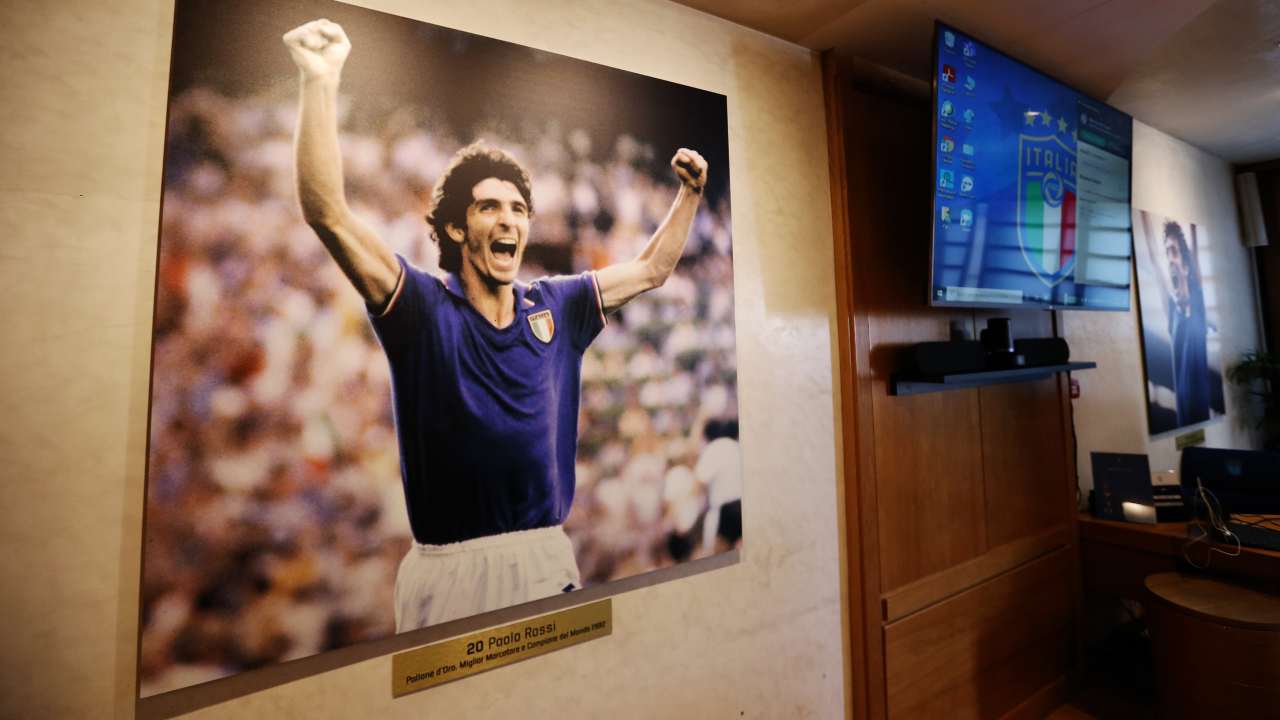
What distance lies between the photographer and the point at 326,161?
1214mm

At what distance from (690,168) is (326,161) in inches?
38.9

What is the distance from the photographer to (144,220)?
3.58ft

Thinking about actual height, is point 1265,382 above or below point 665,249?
below

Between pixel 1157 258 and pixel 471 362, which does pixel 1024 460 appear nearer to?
pixel 1157 258

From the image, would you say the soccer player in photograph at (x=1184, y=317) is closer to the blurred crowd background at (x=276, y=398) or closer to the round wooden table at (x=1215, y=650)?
the round wooden table at (x=1215, y=650)

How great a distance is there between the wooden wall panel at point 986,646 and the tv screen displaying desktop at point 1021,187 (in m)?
1.21

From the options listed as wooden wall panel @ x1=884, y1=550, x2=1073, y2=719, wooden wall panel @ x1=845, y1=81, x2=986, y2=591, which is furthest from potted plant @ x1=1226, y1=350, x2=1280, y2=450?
wooden wall panel @ x1=845, y1=81, x2=986, y2=591

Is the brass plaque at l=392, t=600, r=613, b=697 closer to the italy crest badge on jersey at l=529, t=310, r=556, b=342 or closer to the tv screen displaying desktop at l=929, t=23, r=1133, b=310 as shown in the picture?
the italy crest badge on jersey at l=529, t=310, r=556, b=342

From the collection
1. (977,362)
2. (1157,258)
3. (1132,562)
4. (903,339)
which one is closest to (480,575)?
(903,339)

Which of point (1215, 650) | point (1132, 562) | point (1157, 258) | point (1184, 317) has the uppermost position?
point (1157, 258)

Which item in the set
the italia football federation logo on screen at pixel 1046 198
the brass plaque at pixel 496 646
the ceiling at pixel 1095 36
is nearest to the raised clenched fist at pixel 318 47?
the ceiling at pixel 1095 36

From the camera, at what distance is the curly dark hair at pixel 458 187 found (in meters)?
1.34

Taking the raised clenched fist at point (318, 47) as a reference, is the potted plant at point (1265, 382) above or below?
below

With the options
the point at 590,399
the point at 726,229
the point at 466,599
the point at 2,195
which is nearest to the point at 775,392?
the point at 726,229
